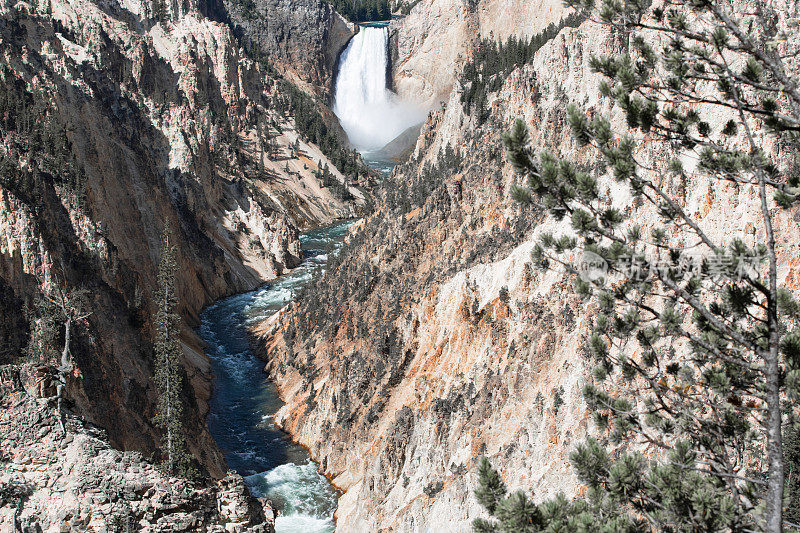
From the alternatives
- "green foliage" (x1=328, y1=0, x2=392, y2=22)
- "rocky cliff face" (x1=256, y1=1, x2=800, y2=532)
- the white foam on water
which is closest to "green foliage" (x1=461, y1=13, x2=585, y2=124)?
"rocky cliff face" (x1=256, y1=1, x2=800, y2=532)

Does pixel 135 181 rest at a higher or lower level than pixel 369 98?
higher

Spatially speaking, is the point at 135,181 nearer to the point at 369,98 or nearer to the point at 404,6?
the point at 369,98

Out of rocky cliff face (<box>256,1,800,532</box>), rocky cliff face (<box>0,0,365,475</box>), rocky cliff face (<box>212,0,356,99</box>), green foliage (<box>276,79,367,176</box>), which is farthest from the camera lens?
rocky cliff face (<box>212,0,356,99</box>)

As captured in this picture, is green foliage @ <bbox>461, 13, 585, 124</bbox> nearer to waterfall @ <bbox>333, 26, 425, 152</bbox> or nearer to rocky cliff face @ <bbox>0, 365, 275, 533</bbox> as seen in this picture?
rocky cliff face @ <bbox>0, 365, 275, 533</bbox>

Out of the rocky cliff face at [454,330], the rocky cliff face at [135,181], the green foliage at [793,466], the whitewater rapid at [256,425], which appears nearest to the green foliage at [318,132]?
the rocky cliff face at [135,181]

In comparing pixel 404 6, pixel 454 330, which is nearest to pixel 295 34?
pixel 404 6

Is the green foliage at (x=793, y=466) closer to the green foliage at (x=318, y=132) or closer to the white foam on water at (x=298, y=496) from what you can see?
the white foam on water at (x=298, y=496)
